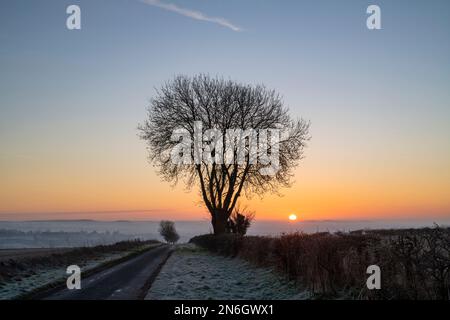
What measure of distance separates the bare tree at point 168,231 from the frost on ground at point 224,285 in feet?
413

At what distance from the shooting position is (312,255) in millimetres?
12758

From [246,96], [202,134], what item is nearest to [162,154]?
[202,134]

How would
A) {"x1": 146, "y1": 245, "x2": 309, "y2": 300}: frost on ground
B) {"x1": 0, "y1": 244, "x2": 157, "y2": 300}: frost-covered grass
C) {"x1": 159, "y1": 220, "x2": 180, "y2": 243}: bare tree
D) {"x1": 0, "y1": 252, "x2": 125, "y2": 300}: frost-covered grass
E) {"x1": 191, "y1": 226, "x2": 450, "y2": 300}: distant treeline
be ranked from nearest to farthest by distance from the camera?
{"x1": 191, "y1": 226, "x2": 450, "y2": 300}: distant treeline < {"x1": 146, "y1": 245, "x2": 309, "y2": 300}: frost on ground < {"x1": 0, "y1": 252, "x2": 125, "y2": 300}: frost-covered grass < {"x1": 0, "y1": 244, "x2": 157, "y2": 300}: frost-covered grass < {"x1": 159, "y1": 220, "x2": 180, "y2": 243}: bare tree

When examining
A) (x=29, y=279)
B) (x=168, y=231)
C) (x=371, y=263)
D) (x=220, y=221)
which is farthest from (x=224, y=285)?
(x=168, y=231)

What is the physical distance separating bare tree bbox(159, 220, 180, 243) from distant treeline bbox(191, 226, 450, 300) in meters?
131

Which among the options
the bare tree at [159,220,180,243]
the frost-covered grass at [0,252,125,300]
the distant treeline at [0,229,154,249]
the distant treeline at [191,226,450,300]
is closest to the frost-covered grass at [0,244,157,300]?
the frost-covered grass at [0,252,125,300]

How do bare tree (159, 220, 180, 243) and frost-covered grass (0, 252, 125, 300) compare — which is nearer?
frost-covered grass (0, 252, 125, 300)

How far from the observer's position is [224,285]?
1556 centimetres

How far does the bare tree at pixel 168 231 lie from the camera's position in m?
144

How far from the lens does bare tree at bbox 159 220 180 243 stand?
144225 mm

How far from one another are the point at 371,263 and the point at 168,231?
451 ft

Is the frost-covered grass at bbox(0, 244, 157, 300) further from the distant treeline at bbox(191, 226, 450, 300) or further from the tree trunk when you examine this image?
the tree trunk

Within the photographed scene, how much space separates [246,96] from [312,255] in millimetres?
24625
